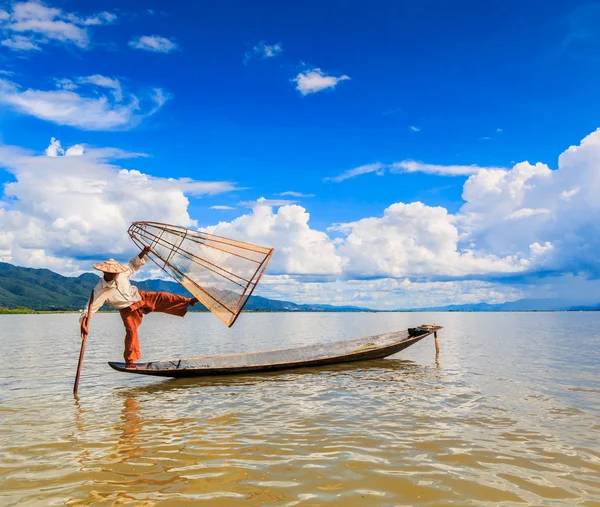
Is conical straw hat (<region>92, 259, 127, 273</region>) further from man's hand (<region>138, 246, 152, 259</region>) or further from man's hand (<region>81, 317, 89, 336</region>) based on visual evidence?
man's hand (<region>81, 317, 89, 336</region>)

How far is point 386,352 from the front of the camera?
18.1 m

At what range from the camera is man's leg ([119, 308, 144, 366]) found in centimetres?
1212

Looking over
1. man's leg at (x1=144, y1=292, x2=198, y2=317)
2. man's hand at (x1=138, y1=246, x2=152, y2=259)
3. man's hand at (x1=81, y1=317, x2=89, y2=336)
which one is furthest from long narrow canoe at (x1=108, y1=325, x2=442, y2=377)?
man's hand at (x1=138, y1=246, x2=152, y2=259)

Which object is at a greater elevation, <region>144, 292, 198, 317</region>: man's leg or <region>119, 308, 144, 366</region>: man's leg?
<region>144, 292, 198, 317</region>: man's leg

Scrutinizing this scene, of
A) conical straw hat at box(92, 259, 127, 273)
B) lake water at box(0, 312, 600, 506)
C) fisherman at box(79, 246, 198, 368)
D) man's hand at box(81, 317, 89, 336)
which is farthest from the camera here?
man's hand at box(81, 317, 89, 336)

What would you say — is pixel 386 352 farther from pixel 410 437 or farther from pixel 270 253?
pixel 410 437

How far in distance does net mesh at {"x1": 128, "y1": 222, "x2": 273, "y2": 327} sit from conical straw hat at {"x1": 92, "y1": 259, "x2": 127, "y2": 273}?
0.80 m

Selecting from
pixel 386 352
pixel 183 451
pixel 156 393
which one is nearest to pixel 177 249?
pixel 156 393

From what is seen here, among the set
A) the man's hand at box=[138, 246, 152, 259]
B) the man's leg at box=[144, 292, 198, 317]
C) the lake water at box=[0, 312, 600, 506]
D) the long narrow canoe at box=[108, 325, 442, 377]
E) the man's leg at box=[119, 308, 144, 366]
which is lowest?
the lake water at box=[0, 312, 600, 506]

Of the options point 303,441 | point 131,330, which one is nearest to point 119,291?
point 131,330

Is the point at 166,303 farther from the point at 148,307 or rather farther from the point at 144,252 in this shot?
the point at 144,252

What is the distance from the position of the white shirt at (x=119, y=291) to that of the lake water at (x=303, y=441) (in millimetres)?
2421

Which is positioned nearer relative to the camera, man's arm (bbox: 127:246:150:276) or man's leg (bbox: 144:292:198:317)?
man's arm (bbox: 127:246:150:276)

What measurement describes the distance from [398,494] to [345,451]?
166cm
